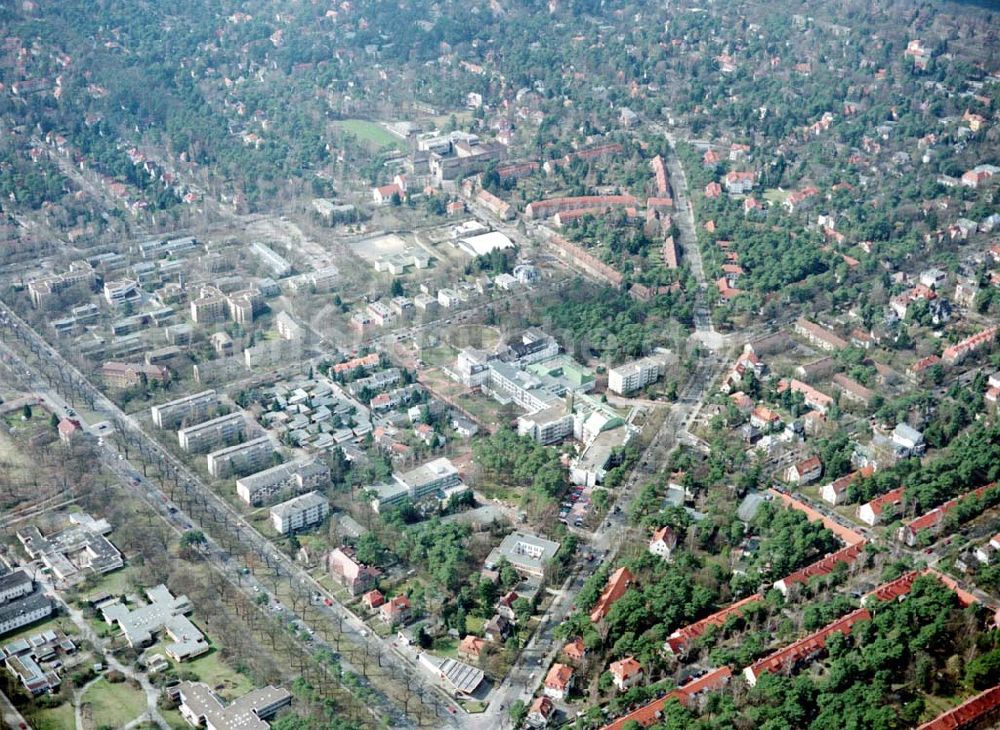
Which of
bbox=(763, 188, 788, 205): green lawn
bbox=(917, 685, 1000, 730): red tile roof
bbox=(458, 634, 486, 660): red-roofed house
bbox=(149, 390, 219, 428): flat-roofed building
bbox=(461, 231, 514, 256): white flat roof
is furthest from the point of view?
bbox=(763, 188, 788, 205): green lawn

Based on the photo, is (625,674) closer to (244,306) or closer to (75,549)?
(75,549)

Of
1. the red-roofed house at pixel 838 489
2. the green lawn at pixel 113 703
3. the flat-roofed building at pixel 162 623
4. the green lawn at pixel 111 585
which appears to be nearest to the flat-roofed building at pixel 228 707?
the green lawn at pixel 113 703

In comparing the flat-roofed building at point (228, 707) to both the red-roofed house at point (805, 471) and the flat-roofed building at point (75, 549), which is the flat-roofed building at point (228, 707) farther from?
the red-roofed house at point (805, 471)

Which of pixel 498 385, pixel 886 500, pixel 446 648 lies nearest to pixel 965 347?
pixel 886 500

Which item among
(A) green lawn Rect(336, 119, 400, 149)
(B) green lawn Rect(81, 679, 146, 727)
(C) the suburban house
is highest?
(C) the suburban house

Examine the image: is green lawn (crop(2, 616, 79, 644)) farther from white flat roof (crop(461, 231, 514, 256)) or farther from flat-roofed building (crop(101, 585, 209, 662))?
white flat roof (crop(461, 231, 514, 256))

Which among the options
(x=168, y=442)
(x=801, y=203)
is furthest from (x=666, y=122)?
(x=168, y=442)

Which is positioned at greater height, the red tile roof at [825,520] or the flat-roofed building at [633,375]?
the red tile roof at [825,520]

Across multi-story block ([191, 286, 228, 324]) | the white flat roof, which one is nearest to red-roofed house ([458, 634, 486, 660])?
multi-story block ([191, 286, 228, 324])
